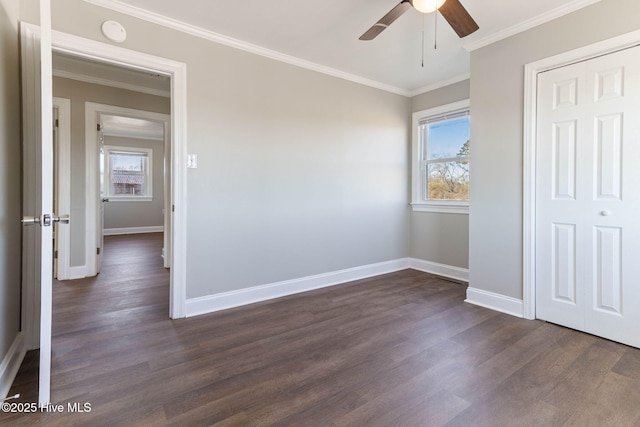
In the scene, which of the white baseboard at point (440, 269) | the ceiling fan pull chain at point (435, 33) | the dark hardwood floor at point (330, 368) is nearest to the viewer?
the dark hardwood floor at point (330, 368)

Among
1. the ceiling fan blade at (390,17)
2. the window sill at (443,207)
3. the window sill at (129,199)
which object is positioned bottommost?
the window sill at (443,207)

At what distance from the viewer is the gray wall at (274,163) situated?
2.66m

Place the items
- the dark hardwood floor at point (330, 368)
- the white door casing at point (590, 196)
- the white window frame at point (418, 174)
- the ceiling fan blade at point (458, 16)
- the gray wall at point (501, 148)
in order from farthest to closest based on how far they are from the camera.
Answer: the white window frame at point (418, 174) → the gray wall at point (501, 148) → the white door casing at point (590, 196) → the ceiling fan blade at point (458, 16) → the dark hardwood floor at point (330, 368)

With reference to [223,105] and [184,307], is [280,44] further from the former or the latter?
[184,307]

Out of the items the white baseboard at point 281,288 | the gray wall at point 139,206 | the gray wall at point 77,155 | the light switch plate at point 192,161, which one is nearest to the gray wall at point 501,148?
the white baseboard at point 281,288

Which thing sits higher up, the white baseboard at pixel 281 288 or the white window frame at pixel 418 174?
the white window frame at pixel 418 174

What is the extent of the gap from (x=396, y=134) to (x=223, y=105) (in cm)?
237

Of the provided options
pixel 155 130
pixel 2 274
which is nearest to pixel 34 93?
pixel 2 274

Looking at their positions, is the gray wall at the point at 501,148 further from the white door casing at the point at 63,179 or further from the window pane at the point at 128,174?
the window pane at the point at 128,174

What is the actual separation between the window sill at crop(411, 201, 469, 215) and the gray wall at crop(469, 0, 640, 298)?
807 millimetres

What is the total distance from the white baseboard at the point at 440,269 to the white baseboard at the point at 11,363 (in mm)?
3983

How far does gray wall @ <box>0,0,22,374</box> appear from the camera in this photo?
163 centimetres

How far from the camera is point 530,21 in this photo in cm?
250

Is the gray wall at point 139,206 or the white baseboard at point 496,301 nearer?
the white baseboard at point 496,301
